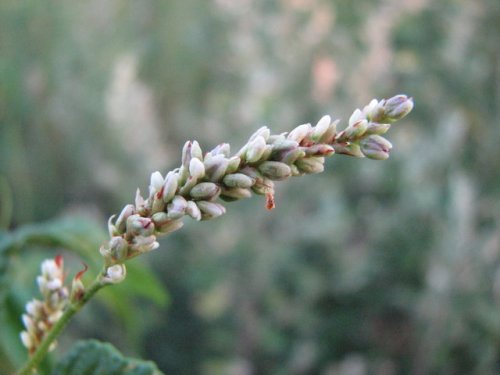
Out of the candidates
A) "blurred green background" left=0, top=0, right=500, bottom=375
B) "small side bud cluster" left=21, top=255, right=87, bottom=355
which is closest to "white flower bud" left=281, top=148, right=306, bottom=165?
"small side bud cluster" left=21, top=255, right=87, bottom=355

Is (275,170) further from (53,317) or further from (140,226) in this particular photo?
(53,317)

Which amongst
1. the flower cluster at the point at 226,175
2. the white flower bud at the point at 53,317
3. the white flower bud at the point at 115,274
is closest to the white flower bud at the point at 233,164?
the flower cluster at the point at 226,175

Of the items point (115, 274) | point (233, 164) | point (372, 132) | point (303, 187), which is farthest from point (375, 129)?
point (303, 187)

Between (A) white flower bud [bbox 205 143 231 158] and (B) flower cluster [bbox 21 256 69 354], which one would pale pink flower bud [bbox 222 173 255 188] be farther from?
(B) flower cluster [bbox 21 256 69 354]

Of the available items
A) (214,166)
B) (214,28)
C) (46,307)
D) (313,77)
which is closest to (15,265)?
(46,307)

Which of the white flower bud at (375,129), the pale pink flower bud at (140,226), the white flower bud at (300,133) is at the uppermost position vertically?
the white flower bud at (375,129)

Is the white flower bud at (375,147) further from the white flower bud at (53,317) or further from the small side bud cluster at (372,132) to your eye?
the white flower bud at (53,317)
